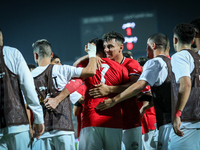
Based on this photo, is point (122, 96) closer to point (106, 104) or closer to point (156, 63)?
point (106, 104)

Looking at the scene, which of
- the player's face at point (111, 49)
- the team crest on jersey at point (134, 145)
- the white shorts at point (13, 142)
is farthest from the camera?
the player's face at point (111, 49)

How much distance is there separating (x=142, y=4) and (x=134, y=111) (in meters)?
6.14

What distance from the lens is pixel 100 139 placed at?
241 cm

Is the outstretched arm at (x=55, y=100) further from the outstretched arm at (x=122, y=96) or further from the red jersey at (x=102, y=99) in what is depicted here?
the outstretched arm at (x=122, y=96)

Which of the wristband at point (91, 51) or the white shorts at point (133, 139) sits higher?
the wristband at point (91, 51)

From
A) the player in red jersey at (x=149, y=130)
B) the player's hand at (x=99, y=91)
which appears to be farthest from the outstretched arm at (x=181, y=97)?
the player in red jersey at (x=149, y=130)

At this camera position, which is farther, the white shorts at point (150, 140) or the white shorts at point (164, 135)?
the white shorts at point (150, 140)

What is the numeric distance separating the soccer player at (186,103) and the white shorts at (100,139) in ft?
1.93

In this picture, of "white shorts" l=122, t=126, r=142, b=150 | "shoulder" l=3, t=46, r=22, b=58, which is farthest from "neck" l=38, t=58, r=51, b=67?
"white shorts" l=122, t=126, r=142, b=150

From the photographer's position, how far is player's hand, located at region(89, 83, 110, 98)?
8.07 feet

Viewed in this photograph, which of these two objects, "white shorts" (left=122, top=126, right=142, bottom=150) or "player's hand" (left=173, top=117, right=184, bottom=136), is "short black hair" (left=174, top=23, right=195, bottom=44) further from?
"white shorts" (left=122, top=126, right=142, bottom=150)

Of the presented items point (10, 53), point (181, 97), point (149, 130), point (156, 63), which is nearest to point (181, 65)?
point (181, 97)

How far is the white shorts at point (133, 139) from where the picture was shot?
2812mm

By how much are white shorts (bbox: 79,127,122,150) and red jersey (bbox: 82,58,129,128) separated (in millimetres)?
52
